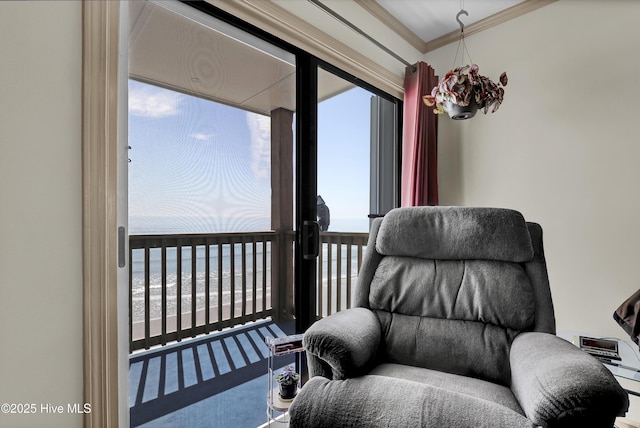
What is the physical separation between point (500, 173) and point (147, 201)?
2.30 meters

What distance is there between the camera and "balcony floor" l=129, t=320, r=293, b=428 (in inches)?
51.3

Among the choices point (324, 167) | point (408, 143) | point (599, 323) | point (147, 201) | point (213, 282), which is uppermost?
point (408, 143)

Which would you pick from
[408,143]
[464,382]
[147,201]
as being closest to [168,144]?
[147,201]

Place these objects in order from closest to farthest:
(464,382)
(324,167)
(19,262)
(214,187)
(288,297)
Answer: (19,262) < (464,382) < (214,187) < (288,297) < (324,167)

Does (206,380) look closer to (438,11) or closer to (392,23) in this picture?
(392,23)

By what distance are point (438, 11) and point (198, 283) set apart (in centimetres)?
241

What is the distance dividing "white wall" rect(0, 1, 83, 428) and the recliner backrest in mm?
1110

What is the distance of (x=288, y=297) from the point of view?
1.82m

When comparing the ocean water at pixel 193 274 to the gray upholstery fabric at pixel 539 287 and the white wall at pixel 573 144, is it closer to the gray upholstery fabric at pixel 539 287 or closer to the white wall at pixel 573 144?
the gray upholstery fabric at pixel 539 287

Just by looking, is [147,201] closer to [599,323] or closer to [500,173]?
[500,173]

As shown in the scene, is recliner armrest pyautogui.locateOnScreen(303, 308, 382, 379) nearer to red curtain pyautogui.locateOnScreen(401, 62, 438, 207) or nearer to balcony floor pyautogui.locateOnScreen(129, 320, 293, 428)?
balcony floor pyautogui.locateOnScreen(129, 320, 293, 428)

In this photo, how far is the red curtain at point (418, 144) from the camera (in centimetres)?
241

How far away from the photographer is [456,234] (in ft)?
4.65

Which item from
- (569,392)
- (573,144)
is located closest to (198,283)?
(569,392)
